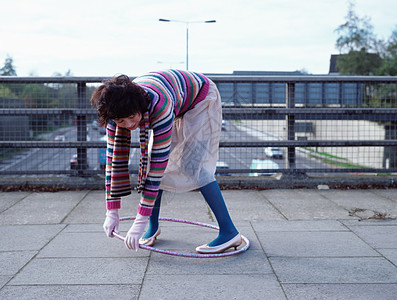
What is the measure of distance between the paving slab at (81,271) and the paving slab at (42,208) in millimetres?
1298

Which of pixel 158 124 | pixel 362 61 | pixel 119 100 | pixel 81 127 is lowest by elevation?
pixel 81 127

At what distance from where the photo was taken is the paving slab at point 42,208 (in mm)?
4312

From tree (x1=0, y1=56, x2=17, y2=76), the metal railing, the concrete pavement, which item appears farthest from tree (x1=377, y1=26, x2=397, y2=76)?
the concrete pavement

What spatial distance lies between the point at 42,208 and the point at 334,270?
3290mm

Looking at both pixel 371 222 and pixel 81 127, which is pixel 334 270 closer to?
pixel 371 222

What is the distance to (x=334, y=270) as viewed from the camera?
287cm

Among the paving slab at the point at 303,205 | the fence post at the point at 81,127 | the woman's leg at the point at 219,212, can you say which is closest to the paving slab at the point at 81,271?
the woman's leg at the point at 219,212

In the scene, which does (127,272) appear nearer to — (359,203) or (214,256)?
(214,256)

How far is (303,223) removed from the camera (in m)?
4.14

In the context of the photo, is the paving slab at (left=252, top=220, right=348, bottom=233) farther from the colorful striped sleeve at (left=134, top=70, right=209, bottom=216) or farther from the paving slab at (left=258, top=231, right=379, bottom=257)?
the colorful striped sleeve at (left=134, top=70, right=209, bottom=216)

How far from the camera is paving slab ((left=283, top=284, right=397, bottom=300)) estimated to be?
2.44 meters

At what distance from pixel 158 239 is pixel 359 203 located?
2.60m

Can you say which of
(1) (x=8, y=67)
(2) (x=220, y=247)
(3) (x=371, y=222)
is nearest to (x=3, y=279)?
(2) (x=220, y=247)

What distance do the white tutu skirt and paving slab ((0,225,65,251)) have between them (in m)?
1.14
